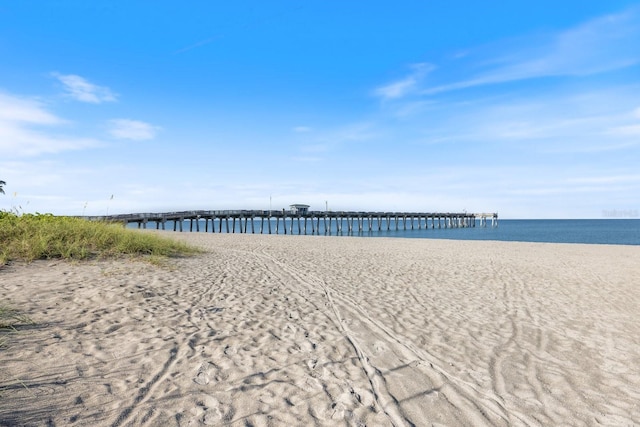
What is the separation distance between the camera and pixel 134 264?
31.1 ft

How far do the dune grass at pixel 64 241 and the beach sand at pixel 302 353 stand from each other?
776 mm

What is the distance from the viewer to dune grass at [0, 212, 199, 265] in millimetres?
9008

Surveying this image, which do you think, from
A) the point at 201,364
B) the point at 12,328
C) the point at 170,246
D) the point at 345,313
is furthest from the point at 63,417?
the point at 170,246

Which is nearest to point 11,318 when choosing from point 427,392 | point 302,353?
point 302,353

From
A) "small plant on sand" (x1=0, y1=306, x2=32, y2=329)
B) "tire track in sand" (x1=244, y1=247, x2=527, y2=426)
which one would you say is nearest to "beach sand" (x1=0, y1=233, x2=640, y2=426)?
"tire track in sand" (x1=244, y1=247, x2=527, y2=426)

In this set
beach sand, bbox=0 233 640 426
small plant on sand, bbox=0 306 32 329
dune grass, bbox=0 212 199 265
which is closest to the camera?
beach sand, bbox=0 233 640 426

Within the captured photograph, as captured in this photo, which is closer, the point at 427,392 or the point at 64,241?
the point at 427,392

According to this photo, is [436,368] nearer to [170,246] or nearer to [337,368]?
[337,368]

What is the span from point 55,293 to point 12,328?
1765mm

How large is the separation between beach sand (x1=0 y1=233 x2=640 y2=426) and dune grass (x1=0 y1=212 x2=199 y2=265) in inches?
30.6

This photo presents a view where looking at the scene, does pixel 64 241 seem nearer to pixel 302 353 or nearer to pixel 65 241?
pixel 65 241

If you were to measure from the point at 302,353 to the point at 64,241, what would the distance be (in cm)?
892

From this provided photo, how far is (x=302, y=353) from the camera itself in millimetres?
4797

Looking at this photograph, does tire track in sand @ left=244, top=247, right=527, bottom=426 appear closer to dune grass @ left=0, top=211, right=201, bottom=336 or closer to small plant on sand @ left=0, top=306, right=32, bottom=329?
small plant on sand @ left=0, top=306, right=32, bottom=329
